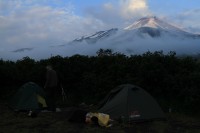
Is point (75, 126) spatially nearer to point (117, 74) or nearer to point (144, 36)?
point (117, 74)

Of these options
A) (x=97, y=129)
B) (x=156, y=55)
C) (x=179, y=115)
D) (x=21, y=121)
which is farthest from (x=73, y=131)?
(x=156, y=55)

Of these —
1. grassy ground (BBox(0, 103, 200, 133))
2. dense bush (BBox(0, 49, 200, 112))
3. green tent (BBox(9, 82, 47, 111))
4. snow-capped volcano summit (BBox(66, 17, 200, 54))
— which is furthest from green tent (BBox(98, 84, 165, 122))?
snow-capped volcano summit (BBox(66, 17, 200, 54))

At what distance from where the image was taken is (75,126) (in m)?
13.0

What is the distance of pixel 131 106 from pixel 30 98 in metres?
4.63

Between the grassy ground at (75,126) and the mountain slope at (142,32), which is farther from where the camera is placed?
the mountain slope at (142,32)

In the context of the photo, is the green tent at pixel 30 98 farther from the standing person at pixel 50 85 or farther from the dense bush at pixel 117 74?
the dense bush at pixel 117 74

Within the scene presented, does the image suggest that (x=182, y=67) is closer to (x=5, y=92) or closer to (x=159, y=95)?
(x=159, y=95)

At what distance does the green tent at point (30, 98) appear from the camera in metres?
16.5

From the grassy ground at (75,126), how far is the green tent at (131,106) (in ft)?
1.14

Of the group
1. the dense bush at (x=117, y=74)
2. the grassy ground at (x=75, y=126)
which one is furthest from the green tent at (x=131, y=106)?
the dense bush at (x=117, y=74)

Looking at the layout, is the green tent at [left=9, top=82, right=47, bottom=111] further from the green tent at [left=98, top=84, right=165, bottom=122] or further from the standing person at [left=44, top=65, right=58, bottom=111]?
the green tent at [left=98, top=84, right=165, bottom=122]

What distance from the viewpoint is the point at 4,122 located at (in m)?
14.1

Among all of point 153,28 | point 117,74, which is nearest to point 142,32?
point 153,28

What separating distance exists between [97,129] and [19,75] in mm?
8300
